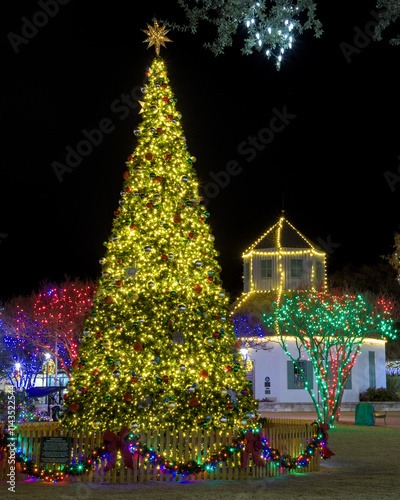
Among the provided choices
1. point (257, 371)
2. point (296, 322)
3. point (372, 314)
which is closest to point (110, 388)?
point (296, 322)

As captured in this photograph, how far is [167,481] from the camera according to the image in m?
11.6

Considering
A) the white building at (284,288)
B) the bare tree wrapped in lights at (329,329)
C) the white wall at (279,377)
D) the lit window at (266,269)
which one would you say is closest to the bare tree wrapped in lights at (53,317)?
the white building at (284,288)

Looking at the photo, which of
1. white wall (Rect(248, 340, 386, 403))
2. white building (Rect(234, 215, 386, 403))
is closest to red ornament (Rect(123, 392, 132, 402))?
white wall (Rect(248, 340, 386, 403))

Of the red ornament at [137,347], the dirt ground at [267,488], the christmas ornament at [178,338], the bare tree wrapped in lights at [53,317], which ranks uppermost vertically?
the bare tree wrapped in lights at [53,317]

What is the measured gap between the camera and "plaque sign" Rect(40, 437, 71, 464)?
11.5 meters

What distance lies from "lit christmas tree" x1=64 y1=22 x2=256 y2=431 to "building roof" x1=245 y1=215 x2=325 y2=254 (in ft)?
87.7

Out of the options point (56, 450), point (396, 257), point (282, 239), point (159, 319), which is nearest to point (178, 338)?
point (159, 319)

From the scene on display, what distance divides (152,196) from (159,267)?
1.38m

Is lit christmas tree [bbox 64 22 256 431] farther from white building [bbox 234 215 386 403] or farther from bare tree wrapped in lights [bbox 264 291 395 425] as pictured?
white building [bbox 234 215 386 403]

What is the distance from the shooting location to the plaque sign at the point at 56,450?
11487 mm

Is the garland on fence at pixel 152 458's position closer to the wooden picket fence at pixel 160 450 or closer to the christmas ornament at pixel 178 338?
the wooden picket fence at pixel 160 450

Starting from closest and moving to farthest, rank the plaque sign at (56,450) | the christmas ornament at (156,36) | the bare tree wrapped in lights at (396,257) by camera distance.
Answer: the plaque sign at (56,450)
the christmas ornament at (156,36)
the bare tree wrapped in lights at (396,257)

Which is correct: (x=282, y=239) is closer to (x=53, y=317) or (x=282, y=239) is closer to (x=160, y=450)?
(x=53, y=317)

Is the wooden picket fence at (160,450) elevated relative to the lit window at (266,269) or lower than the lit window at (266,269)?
lower
